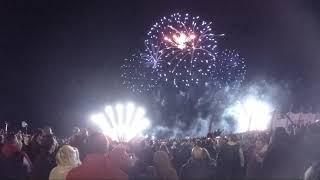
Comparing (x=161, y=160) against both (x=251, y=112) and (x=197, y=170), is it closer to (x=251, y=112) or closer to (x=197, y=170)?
(x=197, y=170)

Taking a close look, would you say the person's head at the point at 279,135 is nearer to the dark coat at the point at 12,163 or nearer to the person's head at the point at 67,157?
the person's head at the point at 67,157

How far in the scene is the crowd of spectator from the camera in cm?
726

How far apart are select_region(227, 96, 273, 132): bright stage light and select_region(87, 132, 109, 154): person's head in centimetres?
5111

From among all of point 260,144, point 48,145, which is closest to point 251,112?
point 260,144

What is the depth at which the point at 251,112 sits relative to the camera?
64.5 metres

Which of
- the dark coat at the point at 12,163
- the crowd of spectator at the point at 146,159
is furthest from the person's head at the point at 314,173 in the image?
the dark coat at the point at 12,163

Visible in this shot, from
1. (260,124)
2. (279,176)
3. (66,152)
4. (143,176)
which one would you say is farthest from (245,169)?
(260,124)

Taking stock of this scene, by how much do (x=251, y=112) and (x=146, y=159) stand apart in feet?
176

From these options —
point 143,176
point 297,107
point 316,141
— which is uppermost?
point 297,107

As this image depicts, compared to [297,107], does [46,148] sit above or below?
below

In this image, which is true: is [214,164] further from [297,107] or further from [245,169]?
[297,107]

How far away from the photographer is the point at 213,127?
255 feet

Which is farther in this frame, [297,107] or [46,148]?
[297,107]

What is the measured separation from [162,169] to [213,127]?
68236mm
